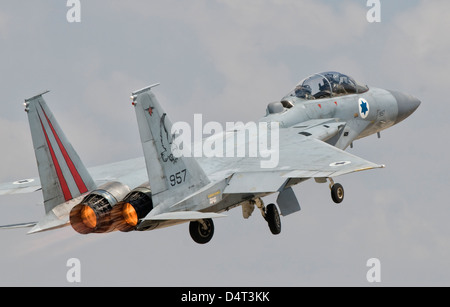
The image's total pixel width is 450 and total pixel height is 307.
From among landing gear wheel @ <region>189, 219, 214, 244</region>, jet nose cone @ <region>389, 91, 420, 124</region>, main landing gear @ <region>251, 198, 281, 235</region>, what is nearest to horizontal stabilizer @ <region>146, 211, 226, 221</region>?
landing gear wheel @ <region>189, 219, 214, 244</region>

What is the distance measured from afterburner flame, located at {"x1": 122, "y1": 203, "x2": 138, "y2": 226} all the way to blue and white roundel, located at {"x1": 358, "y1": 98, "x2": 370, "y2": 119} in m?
9.81

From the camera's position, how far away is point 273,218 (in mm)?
25203

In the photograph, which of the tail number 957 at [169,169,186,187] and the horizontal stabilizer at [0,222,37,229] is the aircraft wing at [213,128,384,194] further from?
the horizontal stabilizer at [0,222,37,229]

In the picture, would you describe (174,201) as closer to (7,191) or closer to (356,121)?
(7,191)

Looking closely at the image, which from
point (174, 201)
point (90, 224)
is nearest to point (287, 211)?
point (174, 201)

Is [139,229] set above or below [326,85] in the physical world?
below

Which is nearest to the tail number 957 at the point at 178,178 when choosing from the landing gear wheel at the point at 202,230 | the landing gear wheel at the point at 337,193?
the landing gear wheel at the point at 202,230

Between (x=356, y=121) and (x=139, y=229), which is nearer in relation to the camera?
(x=139, y=229)

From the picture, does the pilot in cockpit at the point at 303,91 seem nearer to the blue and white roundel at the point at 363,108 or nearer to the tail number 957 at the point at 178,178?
the blue and white roundel at the point at 363,108

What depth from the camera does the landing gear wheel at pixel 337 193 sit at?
26219 mm

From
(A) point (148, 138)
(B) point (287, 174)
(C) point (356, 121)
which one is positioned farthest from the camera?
(C) point (356, 121)

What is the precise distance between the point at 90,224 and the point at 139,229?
1.16 m

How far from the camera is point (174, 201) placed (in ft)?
73.1

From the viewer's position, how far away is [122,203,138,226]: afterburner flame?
22188 mm
